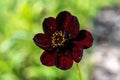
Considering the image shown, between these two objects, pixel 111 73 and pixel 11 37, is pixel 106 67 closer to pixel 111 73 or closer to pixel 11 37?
pixel 111 73

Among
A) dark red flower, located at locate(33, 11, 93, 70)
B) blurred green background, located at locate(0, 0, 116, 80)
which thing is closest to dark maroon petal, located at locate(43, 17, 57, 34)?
dark red flower, located at locate(33, 11, 93, 70)

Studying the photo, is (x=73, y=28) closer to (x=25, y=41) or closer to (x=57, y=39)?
(x=57, y=39)

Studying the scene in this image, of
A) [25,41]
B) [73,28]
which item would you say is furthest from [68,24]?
[25,41]

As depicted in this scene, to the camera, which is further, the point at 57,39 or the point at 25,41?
the point at 25,41

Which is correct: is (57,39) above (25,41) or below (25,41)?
above

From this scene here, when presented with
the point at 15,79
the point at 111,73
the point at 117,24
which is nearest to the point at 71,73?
the point at 15,79
